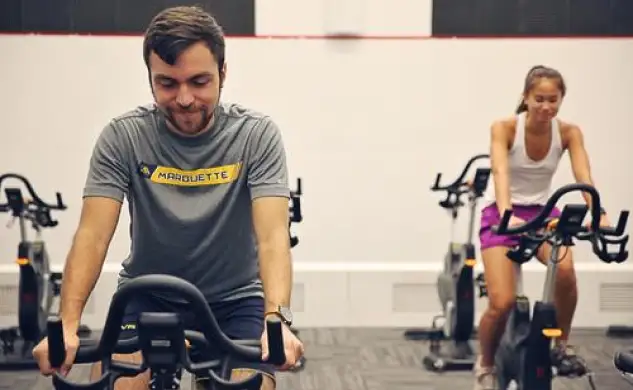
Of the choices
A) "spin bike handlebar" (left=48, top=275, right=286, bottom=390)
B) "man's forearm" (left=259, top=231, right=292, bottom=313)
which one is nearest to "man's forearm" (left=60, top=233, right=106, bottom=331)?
"spin bike handlebar" (left=48, top=275, right=286, bottom=390)

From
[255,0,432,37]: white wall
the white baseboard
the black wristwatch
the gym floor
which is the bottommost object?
Result: the gym floor

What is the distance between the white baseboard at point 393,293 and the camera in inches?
221

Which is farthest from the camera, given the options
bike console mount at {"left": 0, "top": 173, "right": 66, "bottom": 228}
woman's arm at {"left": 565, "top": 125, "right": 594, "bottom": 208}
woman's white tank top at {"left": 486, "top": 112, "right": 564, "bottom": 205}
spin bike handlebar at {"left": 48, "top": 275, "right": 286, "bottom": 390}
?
bike console mount at {"left": 0, "top": 173, "right": 66, "bottom": 228}

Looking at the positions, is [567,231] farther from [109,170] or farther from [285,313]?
[109,170]

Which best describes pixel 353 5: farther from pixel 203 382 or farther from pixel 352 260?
pixel 203 382

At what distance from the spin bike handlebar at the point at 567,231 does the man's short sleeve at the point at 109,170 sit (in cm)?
166

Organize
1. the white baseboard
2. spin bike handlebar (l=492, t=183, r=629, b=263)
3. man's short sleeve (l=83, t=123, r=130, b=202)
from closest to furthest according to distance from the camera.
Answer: man's short sleeve (l=83, t=123, r=130, b=202), spin bike handlebar (l=492, t=183, r=629, b=263), the white baseboard

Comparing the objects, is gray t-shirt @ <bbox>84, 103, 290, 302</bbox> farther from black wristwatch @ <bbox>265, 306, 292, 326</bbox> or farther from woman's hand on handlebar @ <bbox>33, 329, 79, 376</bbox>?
woman's hand on handlebar @ <bbox>33, 329, 79, 376</bbox>

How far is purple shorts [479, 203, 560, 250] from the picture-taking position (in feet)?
12.5

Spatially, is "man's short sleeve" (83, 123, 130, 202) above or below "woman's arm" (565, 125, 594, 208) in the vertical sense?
above

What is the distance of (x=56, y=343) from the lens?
1560 millimetres

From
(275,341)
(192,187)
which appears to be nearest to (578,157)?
(192,187)

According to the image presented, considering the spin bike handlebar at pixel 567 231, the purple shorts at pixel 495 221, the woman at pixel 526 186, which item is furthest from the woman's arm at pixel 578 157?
the spin bike handlebar at pixel 567 231

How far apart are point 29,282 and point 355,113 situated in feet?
7.45
